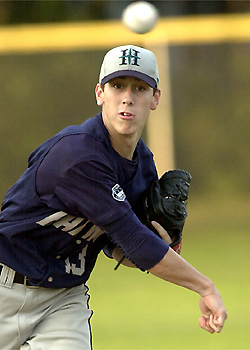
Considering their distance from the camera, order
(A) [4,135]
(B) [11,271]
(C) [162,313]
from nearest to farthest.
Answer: (B) [11,271]
(C) [162,313]
(A) [4,135]

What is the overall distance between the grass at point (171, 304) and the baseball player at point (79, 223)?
4.44ft

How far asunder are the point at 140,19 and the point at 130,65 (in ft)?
23.0

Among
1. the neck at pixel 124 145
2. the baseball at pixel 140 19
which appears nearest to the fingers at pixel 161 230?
the neck at pixel 124 145

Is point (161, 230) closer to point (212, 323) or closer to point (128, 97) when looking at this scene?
point (212, 323)

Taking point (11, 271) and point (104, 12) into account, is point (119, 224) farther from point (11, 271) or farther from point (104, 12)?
point (104, 12)

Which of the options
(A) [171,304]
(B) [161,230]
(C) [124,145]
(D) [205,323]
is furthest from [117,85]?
(A) [171,304]

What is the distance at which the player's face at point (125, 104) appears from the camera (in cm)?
258

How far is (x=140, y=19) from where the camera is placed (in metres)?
9.38

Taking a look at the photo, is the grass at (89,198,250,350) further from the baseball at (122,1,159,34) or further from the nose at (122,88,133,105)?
the baseball at (122,1,159,34)

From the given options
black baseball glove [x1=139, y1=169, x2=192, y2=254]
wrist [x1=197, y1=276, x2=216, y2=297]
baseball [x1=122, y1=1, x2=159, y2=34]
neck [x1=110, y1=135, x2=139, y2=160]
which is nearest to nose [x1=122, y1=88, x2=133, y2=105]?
neck [x1=110, y1=135, x2=139, y2=160]

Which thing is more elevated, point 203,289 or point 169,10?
point 169,10

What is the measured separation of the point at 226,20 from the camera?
10.2 metres

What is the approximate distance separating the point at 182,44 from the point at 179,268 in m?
7.89

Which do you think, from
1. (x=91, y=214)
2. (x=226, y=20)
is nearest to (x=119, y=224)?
(x=91, y=214)
